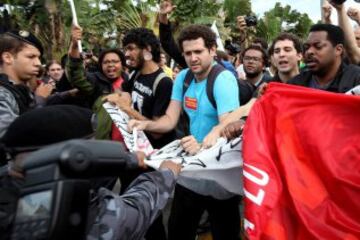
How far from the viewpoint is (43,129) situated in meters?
1.55

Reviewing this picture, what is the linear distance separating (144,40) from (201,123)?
1.08 m

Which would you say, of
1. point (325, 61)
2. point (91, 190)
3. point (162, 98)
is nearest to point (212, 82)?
point (162, 98)

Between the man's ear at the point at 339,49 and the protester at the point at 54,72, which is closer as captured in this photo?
the man's ear at the point at 339,49

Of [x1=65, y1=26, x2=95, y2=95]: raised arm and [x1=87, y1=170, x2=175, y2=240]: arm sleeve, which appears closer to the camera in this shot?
[x1=87, y1=170, x2=175, y2=240]: arm sleeve

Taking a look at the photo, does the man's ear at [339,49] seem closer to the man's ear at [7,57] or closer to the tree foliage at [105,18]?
the man's ear at [7,57]

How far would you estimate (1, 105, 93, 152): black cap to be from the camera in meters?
1.54

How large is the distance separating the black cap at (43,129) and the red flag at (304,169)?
1278mm

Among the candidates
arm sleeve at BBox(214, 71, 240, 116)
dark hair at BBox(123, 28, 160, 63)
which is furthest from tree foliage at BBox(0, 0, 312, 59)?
arm sleeve at BBox(214, 71, 240, 116)

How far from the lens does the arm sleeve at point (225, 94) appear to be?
11.6 feet

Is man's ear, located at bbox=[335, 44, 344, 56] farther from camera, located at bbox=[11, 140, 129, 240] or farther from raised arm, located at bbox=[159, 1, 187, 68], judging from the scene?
camera, located at bbox=[11, 140, 129, 240]

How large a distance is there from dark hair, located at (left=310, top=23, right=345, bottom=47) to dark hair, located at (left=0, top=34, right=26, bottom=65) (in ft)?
6.81

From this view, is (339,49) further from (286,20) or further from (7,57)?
(286,20)

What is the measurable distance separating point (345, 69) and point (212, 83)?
2.91 feet

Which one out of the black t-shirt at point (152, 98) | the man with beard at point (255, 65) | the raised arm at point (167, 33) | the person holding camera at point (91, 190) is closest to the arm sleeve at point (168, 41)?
the raised arm at point (167, 33)
